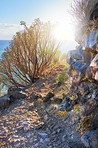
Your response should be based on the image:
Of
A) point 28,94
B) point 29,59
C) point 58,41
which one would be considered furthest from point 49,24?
point 28,94

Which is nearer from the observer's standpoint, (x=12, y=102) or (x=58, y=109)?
(x=58, y=109)

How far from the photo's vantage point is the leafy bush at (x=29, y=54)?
7.09 metres

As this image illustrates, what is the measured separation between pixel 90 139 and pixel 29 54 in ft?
18.1

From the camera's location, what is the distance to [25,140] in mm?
3238

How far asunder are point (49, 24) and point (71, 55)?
401 cm

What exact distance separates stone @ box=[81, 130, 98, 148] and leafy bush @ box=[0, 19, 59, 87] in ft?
17.2

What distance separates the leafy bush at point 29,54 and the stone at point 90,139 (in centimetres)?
524

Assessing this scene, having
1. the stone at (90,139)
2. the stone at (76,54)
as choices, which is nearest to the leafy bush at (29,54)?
the stone at (76,54)

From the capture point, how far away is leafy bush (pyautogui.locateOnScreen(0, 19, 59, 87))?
7086 mm

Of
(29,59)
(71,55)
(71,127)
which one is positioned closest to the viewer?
(71,127)

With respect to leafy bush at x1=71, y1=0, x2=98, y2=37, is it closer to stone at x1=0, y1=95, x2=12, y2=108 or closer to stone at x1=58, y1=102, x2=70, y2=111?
stone at x1=58, y1=102, x2=70, y2=111

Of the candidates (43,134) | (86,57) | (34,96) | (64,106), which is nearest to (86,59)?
(86,57)

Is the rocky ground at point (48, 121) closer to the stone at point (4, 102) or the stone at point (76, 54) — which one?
the stone at point (4, 102)

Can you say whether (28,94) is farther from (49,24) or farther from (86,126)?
(49,24)
